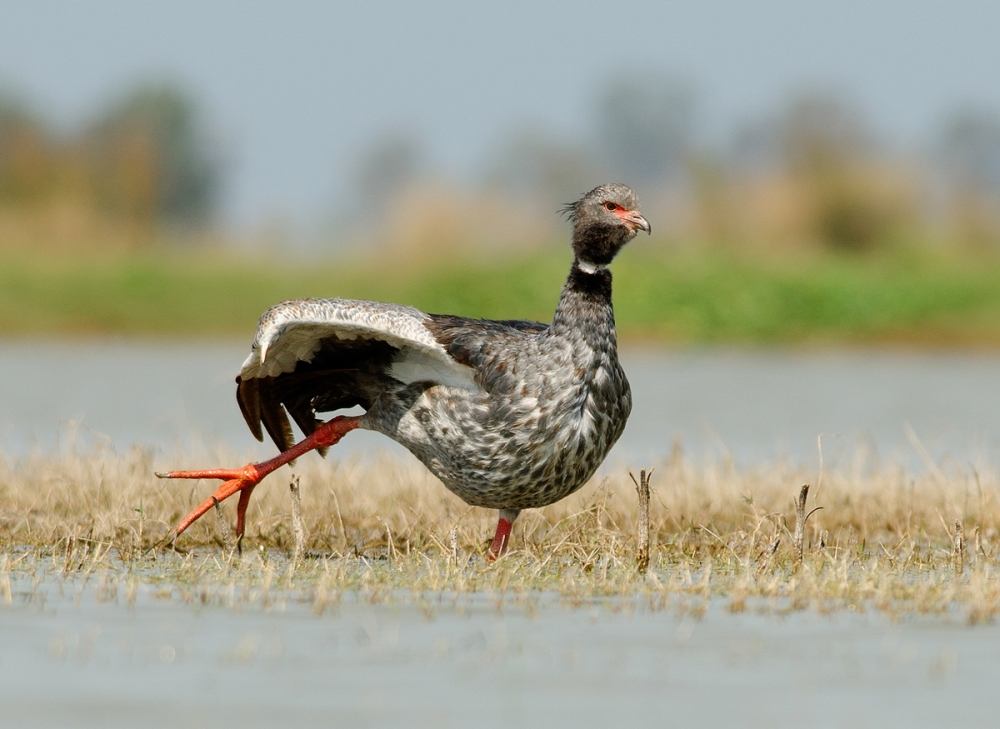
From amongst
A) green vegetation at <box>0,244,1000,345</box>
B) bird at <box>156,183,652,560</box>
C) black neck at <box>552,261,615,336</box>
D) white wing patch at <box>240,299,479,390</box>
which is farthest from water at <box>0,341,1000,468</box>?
black neck at <box>552,261,615,336</box>

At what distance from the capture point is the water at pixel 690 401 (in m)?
12.6

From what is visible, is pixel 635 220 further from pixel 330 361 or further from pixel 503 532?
pixel 330 361

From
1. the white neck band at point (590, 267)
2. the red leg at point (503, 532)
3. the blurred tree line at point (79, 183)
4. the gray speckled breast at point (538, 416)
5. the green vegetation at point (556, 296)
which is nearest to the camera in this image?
the gray speckled breast at point (538, 416)

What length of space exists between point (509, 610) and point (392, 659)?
99 cm

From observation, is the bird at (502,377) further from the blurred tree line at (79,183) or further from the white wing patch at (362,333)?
the blurred tree line at (79,183)

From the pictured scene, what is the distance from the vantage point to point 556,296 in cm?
2570

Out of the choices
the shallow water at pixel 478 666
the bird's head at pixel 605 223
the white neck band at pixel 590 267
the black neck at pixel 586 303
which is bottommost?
the shallow water at pixel 478 666

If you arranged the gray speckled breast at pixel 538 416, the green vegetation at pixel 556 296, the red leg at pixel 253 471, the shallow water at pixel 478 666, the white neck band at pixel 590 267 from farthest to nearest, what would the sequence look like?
1. the green vegetation at pixel 556 296
2. the red leg at pixel 253 471
3. the white neck band at pixel 590 267
4. the gray speckled breast at pixel 538 416
5. the shallow water at pixel 478 666

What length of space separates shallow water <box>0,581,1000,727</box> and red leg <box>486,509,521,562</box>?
1236mm

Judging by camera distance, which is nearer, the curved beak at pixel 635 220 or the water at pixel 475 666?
the water at pixel 475 666

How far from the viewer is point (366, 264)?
100ft

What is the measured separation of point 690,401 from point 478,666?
1287 cm

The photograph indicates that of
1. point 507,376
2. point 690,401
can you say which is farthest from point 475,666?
point 690,401

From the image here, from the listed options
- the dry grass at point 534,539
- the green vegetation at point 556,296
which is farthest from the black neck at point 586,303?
the green vegetation at point 556,296
